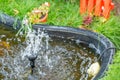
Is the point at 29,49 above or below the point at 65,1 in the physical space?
below

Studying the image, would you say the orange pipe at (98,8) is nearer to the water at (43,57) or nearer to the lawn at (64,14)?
the lawn at (64,14)

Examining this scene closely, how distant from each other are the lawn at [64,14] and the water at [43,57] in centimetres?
36

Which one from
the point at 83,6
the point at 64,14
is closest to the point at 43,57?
the point at 64,14

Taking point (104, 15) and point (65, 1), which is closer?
point (104, 15)

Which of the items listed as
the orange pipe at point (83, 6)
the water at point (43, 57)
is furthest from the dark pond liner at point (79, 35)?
the orange pipe at point (83, 6)

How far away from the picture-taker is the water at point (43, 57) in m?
5.23

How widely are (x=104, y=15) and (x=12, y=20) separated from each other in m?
1.34

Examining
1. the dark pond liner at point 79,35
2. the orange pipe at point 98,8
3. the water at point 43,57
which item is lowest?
the water at point 43,57

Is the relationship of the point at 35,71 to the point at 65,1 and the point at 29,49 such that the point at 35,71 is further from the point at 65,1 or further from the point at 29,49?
the point at 65,1

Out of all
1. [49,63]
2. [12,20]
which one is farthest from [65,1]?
[49,63]

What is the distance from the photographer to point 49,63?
18.0ft

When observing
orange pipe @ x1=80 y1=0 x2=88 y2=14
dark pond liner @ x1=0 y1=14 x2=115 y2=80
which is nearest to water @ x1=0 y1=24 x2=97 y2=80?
dark pond liner @ x1=0 y1=14 x2=115 y2=80

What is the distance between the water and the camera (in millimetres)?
5230

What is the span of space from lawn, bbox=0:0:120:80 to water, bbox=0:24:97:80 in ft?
1.17
